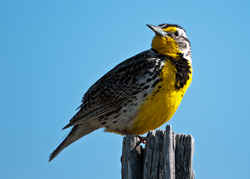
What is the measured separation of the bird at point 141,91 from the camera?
5.07 meters

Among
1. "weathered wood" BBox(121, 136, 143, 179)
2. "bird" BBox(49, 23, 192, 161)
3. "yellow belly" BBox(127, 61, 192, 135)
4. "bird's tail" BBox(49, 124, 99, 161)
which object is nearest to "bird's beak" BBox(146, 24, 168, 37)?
"bird" BBox(49, 23, 192, 161)

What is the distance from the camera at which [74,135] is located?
18.9ft

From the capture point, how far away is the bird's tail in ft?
18.4

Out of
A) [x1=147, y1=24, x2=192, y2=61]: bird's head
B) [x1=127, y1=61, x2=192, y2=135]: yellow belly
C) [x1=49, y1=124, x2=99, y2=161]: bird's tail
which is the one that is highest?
[x1=147, y1=24, x2=192, y2=61]: bird's head

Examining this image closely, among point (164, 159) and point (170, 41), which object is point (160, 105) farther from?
point (164, 159)

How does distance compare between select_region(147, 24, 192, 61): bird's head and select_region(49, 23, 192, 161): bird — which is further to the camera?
select_region(147, 24, 192, 61): bird's head

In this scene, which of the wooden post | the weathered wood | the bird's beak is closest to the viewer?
the wooden post

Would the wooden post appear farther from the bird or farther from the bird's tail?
the bird's tail

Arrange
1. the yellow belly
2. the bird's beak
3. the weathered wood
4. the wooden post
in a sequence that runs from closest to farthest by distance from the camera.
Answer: the wooden post, the weathered wood, the yellow belly, the bird's beak

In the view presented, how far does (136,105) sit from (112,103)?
40 cm

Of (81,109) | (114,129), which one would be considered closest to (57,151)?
(81,109)

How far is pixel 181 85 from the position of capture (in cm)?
533

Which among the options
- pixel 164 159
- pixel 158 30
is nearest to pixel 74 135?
pixel 158 30

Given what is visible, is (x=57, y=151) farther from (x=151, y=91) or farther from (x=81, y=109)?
(x=151, y=91)
